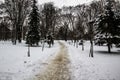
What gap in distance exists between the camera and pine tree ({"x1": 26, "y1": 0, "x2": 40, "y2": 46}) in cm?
3288

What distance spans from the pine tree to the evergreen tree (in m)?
14.9

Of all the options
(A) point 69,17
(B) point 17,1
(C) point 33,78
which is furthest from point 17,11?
(C) point 33,78

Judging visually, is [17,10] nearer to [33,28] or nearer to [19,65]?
[33,28]

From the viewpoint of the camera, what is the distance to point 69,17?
58.4m

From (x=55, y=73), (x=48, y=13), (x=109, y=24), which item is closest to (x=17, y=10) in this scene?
(x=48, y=13)

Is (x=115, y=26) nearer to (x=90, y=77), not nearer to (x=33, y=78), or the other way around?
(x=90, y=77)

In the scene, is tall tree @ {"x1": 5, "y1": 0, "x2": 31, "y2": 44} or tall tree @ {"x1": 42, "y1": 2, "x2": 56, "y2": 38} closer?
tall tree @ {"x1": 5, "y1": 0, "x2": 31, "y2": 44}

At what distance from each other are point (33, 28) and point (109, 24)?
56.0 ft

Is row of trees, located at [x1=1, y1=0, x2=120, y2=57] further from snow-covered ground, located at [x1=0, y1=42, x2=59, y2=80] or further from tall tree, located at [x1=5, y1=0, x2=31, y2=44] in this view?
snow-covered ground, located at [x1=0, y1=42, x2=59, y2=80]

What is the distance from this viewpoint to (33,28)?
3369cm

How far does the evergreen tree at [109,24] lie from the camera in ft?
71.4

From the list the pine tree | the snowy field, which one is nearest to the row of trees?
the pine tree

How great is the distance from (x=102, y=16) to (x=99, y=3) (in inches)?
262

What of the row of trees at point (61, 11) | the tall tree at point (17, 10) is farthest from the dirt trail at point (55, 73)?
the tall tree at point (17, 10)
